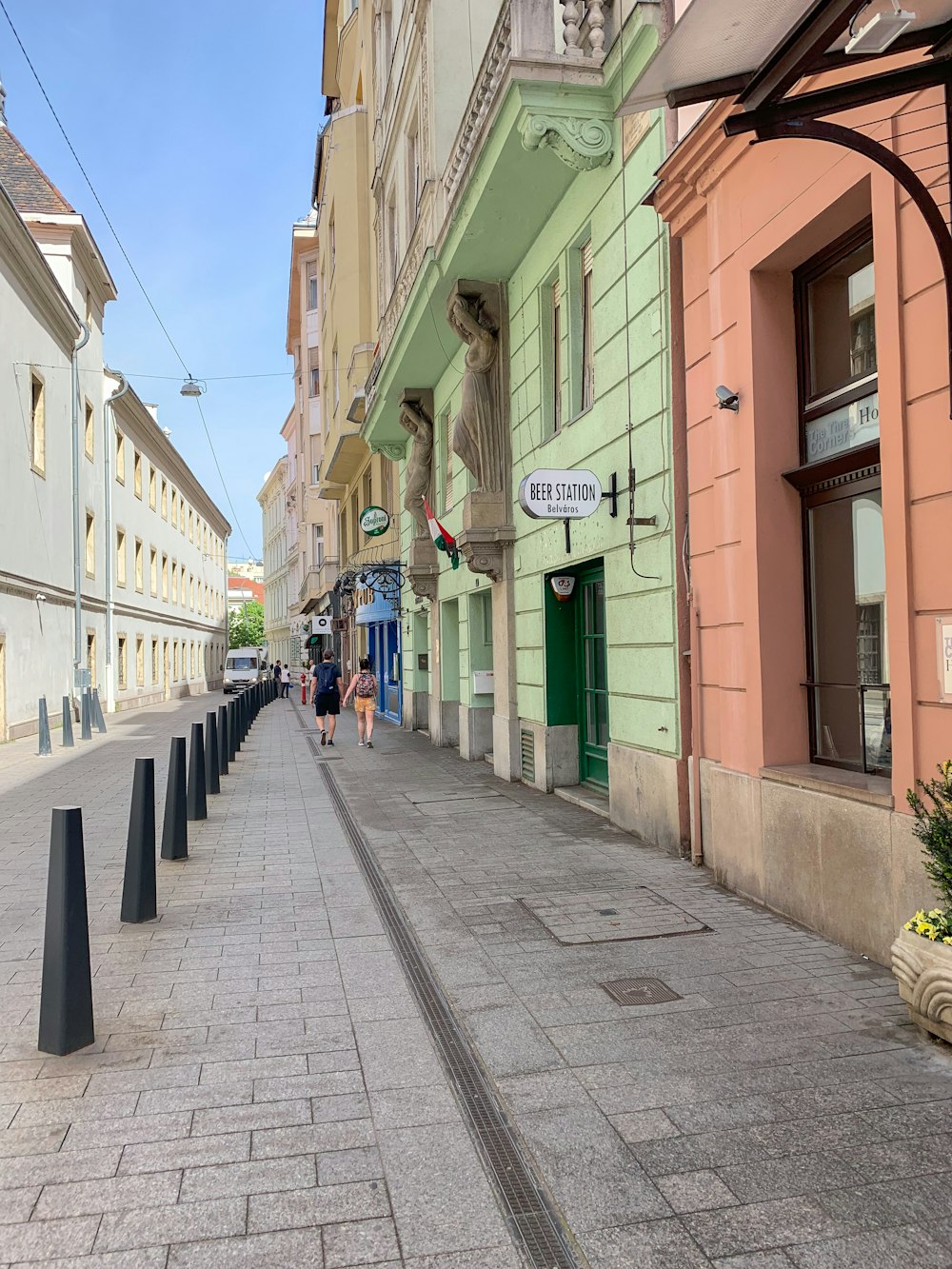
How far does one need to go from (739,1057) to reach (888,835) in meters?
1.52

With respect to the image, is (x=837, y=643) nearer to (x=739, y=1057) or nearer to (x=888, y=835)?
(x=888, y=835)

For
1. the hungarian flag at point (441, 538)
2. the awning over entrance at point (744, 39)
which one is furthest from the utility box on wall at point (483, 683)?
the awning over entrance at point (744, 39)

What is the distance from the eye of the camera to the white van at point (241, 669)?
48906 millimetres

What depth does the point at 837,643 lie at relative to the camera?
593 centimetres

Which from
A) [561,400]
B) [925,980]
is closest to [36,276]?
[561,400]

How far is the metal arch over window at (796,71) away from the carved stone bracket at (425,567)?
13.2 metres

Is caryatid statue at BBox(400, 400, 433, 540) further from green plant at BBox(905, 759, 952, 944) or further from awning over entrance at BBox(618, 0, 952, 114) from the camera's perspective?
green plant at BBox(905, 759, 952, 944)

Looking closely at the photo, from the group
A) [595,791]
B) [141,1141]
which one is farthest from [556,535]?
[141,1141]

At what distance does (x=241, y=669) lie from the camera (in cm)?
4950

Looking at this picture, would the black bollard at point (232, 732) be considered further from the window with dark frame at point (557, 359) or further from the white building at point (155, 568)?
the white building at point (155, 568)

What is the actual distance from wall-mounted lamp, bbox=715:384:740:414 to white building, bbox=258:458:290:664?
2527 inches

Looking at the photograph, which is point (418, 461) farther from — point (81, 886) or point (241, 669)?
point (241, 669)

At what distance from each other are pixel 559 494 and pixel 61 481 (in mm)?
19367

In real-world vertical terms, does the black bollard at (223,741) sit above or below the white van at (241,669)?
below
